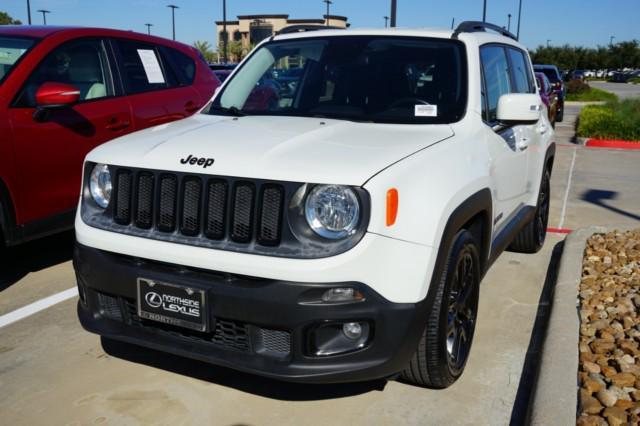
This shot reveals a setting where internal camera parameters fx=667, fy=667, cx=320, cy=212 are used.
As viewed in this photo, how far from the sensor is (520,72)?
5.28m

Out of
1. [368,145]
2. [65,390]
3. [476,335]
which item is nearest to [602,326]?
[476,335]

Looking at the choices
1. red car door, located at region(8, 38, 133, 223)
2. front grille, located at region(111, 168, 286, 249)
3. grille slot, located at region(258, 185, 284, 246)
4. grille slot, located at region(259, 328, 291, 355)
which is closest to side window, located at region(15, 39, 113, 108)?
red car door, located at region(8, 38, 133, 223)

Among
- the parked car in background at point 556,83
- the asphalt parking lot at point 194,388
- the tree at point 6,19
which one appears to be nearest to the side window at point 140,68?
the asphalt parking lot at point 194,388

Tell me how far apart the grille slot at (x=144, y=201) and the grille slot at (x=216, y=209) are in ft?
1.08

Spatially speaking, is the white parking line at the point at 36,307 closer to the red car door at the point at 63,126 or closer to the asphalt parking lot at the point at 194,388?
the asphalt parking lot at the point at 194,388

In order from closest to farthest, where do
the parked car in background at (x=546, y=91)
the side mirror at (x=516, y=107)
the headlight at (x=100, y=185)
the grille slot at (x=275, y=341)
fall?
the grille slot at (x=275, y=341), the headlight at (x=100, y=185), the side mirror at (x=516, y=107), the parked car in background at (x=546, y=91)

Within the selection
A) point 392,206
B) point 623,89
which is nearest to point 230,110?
point 392,206

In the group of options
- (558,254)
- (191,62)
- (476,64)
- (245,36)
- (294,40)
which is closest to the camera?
(476,64)

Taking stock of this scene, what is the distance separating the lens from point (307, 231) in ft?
8.69

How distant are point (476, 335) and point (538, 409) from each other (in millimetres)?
1175

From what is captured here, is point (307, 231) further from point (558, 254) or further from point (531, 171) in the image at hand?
point (558, 254)

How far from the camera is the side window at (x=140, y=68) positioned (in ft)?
18.4

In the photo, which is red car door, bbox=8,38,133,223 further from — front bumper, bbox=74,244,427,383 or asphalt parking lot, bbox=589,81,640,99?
asphalt parking lot, bbox=589,81,640,99

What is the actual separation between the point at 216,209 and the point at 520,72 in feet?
A: 11.1
